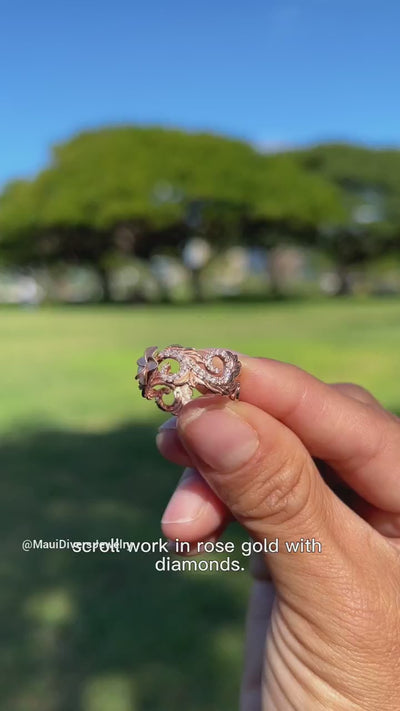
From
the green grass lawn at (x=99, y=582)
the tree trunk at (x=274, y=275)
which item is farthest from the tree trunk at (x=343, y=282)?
the green grass lawn at (x=99, y=582)

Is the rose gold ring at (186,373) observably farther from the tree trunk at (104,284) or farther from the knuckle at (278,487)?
the tree trunk at (104,284)

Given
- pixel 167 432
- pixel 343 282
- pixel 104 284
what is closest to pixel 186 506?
pixel 167 432

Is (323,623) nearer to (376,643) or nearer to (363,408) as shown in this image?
(376,643)

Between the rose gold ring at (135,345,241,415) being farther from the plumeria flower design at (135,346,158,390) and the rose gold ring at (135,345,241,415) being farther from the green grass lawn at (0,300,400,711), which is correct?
the green grass lawn at (0,300,400,711)

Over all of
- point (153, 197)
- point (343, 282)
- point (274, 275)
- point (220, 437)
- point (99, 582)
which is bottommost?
point (343, 282)

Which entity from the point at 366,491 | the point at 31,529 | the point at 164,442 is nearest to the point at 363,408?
the point at 366,491

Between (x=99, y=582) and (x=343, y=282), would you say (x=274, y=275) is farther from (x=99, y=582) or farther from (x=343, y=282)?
(x=99, y=582)
